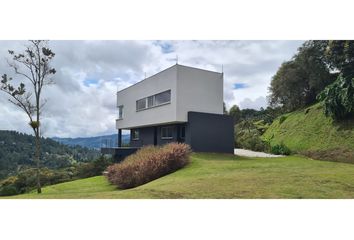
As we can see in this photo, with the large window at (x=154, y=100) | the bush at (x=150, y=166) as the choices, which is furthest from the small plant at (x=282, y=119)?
the large window at (x=154, y=100)

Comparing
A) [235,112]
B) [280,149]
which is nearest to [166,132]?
[235,112]

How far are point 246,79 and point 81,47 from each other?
17.7 feet

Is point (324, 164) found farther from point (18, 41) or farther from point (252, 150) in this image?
point (18, 41)

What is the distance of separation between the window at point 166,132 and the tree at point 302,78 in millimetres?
4617

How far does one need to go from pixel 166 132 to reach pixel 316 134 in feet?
21.6

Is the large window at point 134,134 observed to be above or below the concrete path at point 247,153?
above

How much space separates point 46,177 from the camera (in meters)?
12.6

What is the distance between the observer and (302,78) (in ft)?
36.3

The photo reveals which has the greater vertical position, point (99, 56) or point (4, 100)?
point (99, 56)

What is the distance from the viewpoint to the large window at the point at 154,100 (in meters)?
13.3

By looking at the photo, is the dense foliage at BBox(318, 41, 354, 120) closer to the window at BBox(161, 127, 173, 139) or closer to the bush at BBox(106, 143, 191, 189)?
the bush at BBox(106, 143, 191, 189)

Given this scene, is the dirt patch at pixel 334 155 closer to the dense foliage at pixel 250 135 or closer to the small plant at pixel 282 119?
the small plant at pixel 282 119

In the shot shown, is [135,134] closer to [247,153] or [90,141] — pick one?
[90,141]
